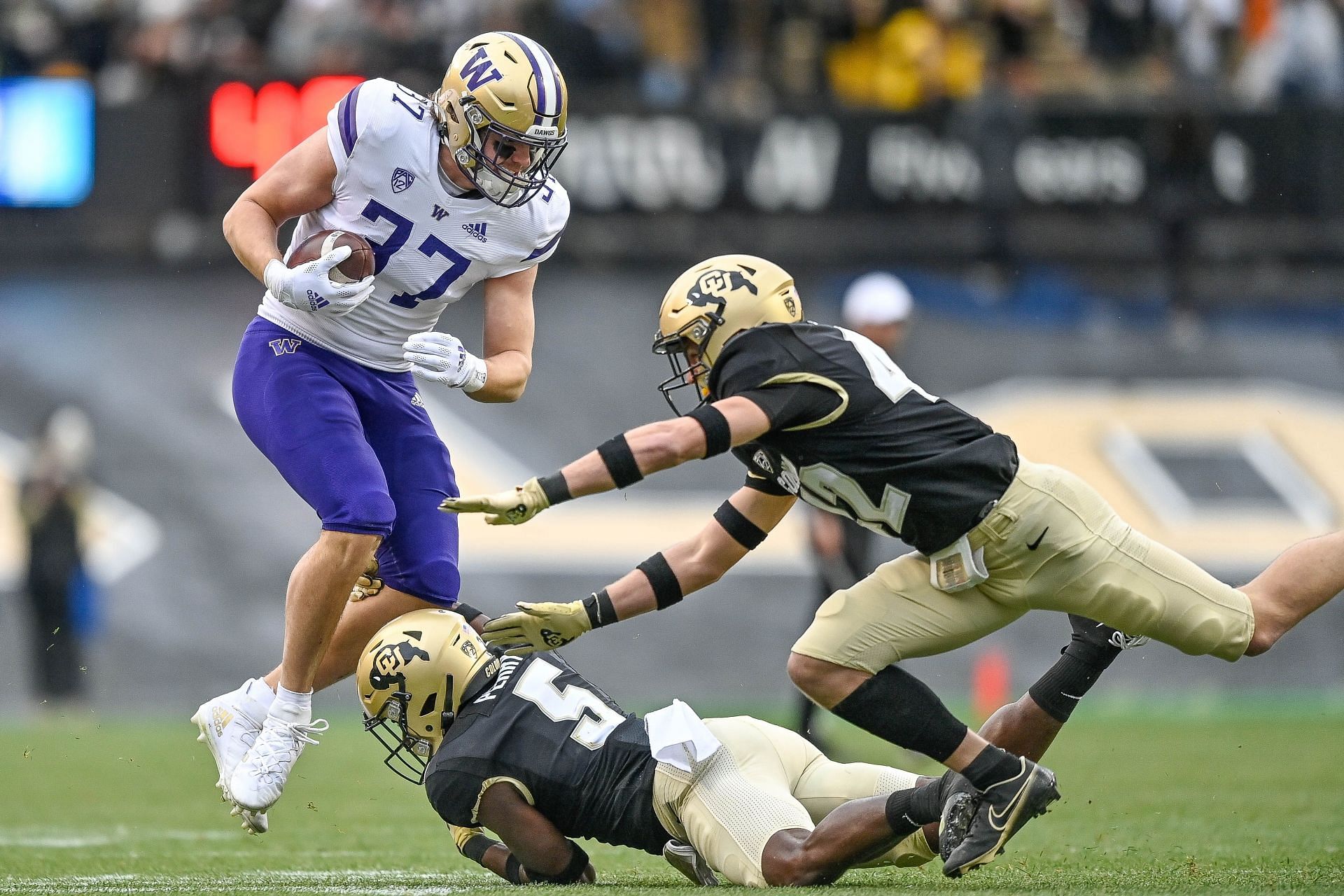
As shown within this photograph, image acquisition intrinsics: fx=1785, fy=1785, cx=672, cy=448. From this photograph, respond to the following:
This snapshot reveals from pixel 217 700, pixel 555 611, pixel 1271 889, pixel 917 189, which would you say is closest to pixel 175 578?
pixel 917 189

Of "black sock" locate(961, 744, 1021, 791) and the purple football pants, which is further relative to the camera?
the purple football pants

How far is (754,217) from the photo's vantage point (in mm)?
13211

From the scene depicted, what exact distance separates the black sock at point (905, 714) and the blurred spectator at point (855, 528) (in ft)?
8.96


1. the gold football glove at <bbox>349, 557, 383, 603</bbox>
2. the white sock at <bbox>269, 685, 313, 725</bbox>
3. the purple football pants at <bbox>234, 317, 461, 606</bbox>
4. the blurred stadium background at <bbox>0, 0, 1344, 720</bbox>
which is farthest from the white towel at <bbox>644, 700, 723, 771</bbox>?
the blurred stadium background at <bbox>0, 0, 1344, 720</bbox>

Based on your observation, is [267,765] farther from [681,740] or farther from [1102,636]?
[1102,636]

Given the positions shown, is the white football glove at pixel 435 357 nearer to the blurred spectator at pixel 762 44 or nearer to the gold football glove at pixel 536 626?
the gold football glove at pixel 536 626

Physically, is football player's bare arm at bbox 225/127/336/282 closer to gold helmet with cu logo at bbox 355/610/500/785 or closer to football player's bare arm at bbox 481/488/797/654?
gold helmet with cu logo at bbox 355/610/500/785

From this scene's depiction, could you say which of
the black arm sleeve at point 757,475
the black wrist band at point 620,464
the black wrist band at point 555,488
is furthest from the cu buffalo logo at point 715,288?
the black wrist band at point 555,488

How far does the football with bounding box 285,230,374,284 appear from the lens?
5289mm

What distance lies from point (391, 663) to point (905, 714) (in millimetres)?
1408

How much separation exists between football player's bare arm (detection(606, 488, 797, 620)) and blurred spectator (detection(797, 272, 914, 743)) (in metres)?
2.38

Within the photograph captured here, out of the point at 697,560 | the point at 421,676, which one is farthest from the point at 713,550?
the point at 421,676

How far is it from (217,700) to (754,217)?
27.1ft

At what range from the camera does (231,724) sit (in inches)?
216
